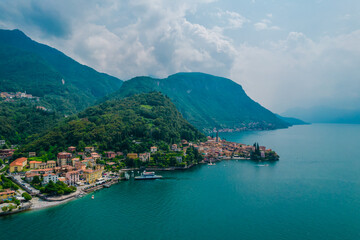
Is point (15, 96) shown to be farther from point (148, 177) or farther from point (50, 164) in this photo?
point (148, 177)

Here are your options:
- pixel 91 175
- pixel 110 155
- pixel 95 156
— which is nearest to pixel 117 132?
pixel 110 155

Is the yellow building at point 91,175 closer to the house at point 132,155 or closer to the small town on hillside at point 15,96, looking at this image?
the house at point 132,155

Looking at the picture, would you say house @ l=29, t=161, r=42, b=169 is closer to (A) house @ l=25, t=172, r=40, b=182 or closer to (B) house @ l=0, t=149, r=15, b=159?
(A) house @ l=25, t=172, r=40, b=182

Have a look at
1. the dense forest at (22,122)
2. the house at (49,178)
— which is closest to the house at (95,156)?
the house at (49,178)

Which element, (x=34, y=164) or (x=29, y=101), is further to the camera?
(x=29, y=101)

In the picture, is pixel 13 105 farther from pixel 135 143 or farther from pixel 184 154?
pixel 184 154

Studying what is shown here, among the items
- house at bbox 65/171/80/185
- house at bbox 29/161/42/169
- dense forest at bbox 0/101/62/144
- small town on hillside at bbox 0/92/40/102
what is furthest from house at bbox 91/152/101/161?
small town on hillside at bbox 0/92/40/102

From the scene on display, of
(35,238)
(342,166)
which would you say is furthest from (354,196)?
(35,238)
